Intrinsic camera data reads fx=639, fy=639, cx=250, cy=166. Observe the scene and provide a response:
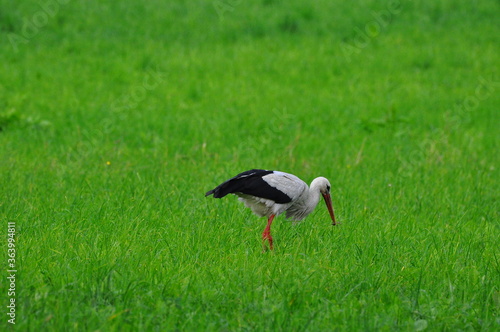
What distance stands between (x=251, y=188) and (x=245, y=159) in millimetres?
2845

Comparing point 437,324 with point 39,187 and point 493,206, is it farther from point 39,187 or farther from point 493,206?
point 39,187

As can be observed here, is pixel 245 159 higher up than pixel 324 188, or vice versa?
pixel 245 159

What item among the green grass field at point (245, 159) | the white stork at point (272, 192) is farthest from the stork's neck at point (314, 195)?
the green grass field at point (245, 159)

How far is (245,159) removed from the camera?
7945 millimetres

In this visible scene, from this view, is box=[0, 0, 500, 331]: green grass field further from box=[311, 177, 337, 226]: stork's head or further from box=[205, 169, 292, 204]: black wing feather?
box=[205, 169, 292, 204]: black wing feather

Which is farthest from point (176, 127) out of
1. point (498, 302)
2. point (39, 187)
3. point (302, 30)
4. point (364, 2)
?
point (364, 2)

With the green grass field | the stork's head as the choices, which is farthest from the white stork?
the green grass field

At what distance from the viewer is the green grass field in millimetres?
3930

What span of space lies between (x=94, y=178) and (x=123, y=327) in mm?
3489

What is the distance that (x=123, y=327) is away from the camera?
11.3 feet

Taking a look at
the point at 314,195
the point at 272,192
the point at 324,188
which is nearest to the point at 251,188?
the point at 272,192

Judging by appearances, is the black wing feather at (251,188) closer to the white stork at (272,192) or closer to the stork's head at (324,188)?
the white stork at (272,192)

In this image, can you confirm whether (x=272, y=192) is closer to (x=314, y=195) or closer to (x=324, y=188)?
(x=314, y=195)

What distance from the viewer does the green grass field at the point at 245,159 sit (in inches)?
155
